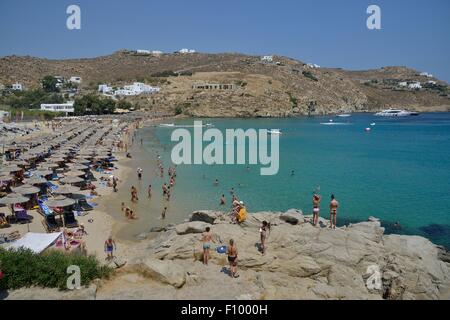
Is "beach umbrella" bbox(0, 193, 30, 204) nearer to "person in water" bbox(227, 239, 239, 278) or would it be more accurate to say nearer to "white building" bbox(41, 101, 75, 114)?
"person in water" bbox(227, 239, 239, 278)

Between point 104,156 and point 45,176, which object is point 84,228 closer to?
point 45,176

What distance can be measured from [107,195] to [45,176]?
5.11 m

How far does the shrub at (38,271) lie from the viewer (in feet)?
32.9

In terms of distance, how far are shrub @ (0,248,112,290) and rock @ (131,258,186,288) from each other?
48.6 inches

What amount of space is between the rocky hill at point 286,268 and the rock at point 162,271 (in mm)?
28

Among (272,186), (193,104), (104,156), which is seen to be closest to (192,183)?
(272,186)

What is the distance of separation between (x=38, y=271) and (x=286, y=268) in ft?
23.3

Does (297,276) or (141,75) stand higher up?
(141,75)

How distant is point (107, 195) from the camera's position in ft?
84.8

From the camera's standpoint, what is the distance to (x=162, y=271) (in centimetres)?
1092

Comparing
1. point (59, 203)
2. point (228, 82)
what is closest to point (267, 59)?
point (228, 82)

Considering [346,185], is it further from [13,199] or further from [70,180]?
[13,199]

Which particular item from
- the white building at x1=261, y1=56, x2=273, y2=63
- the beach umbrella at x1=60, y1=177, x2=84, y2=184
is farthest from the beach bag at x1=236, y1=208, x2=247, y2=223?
the white building at x1=261, y1=56, x2=273, y2=63

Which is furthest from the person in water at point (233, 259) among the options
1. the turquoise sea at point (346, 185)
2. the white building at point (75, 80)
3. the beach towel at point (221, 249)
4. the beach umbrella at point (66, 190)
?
the white building at point (75, 80)
